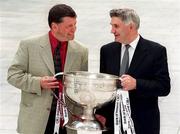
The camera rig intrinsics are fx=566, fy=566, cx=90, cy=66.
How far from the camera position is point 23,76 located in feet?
13.1

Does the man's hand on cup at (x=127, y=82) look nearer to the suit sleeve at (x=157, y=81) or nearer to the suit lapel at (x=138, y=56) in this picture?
the suit sleeve at (x=157, y=81)

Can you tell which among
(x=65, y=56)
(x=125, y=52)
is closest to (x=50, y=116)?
(x=65, y=56)

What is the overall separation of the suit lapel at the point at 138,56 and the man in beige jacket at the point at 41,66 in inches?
16.2

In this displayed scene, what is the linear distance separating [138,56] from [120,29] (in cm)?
24

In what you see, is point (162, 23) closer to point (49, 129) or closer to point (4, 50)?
point (4, 50)

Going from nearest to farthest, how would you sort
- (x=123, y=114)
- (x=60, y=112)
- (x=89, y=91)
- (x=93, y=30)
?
(x=89, y=91), (x=123, y=114), (x=60, y=112), (x=93, y=30)

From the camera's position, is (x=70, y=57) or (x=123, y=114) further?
(x=70, y=57)

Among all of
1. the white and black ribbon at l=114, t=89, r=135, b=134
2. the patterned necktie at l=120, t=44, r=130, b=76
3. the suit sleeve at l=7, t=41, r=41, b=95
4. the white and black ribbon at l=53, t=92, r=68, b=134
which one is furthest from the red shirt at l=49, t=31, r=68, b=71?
the white and black ribbon at l=114, t=89, r=135, b=134

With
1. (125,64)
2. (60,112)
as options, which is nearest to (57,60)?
(60,112)

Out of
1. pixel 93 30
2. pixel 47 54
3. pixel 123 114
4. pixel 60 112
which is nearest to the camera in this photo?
pixel 123 114

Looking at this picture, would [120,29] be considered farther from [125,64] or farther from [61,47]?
[61,47]

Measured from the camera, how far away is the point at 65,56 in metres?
4.07

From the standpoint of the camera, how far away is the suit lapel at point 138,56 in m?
3.96

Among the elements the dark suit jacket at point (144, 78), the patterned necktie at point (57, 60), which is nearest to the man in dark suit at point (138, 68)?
the dark suit jacket at point (144, 78)
